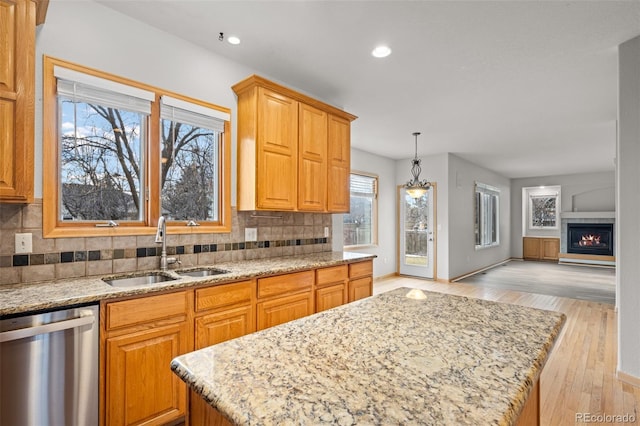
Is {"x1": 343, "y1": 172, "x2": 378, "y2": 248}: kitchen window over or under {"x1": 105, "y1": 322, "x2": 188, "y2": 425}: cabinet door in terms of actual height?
over

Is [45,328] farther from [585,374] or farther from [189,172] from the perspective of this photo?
[585,374]

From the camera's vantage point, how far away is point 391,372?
0.79 m

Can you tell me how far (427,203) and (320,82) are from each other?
14.2 ft

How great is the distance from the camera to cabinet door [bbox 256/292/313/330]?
2383 mm

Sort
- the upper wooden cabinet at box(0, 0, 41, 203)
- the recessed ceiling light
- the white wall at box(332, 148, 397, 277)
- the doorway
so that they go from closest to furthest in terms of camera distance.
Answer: the upper wooden cabinet at box(0, 0, 41, 203) → the recessed ceiling light → the white wall at box(332, 148, 397, 277) → the doorway

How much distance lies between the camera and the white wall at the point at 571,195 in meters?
8.75

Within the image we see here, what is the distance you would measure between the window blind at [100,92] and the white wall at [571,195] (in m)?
10.7

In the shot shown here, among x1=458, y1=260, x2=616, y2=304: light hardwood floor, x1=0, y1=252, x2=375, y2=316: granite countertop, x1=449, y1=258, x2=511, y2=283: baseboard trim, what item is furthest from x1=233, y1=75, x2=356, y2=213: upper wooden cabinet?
x1=458, y1=260, x2=616, y2=304: light hardwood floor

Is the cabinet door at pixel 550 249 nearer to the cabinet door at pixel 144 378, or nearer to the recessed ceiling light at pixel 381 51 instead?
the recessed ceiling light at pixel 381 51

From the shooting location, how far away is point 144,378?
5.83 feet

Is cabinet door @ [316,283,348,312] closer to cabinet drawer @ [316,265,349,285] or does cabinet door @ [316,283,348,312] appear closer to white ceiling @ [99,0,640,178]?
cabinet drawer @ [316,265,349,285]

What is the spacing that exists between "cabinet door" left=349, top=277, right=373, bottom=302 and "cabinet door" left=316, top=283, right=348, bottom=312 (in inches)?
4.1

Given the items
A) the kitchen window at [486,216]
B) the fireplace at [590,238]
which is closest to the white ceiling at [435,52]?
the kitchen window at [486,216]
